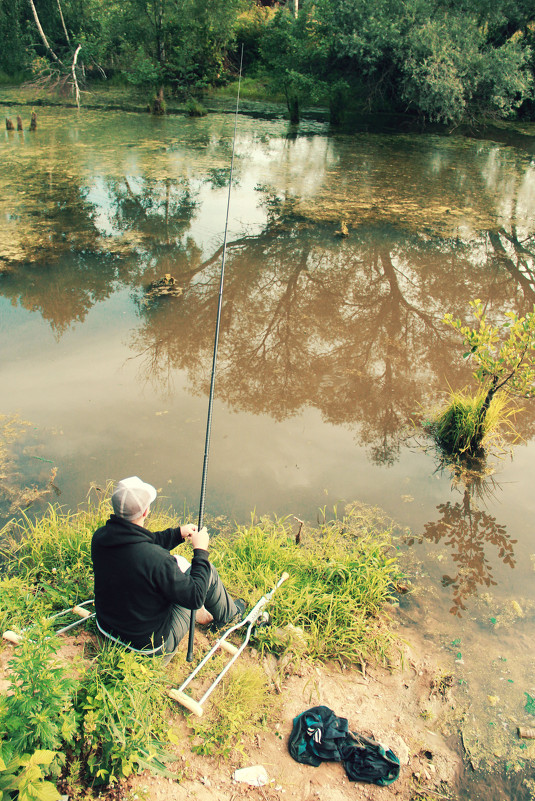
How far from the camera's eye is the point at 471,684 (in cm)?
243

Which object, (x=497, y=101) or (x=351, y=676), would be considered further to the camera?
(x=497, y=101)

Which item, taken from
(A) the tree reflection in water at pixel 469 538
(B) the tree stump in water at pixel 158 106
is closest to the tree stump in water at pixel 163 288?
(A) the tree reflection in water at pixel 469 538

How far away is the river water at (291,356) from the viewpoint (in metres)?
3.07

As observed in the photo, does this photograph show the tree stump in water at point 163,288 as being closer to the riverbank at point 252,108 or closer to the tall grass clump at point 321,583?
the tall grass clump at point 321,583

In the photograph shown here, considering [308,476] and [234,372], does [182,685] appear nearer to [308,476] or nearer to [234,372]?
[308,476]

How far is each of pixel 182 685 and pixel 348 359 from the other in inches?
128

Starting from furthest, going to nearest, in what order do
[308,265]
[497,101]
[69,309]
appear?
[497,101] < [308,265] < [69,309]

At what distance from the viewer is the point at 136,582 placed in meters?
1.95

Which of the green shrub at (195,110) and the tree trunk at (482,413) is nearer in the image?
the tree trunk at (482,413)

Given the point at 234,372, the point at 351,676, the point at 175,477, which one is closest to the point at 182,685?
the point at 351,676

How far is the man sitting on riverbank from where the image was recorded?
1.93m

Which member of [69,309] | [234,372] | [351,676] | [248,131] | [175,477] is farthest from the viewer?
[248,131]

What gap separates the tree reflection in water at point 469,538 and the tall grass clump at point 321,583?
14.3 inches

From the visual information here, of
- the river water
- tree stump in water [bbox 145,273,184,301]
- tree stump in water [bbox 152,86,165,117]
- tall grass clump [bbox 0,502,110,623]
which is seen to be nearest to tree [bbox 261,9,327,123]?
tree stump in water [bbox 152,86,165,117]
